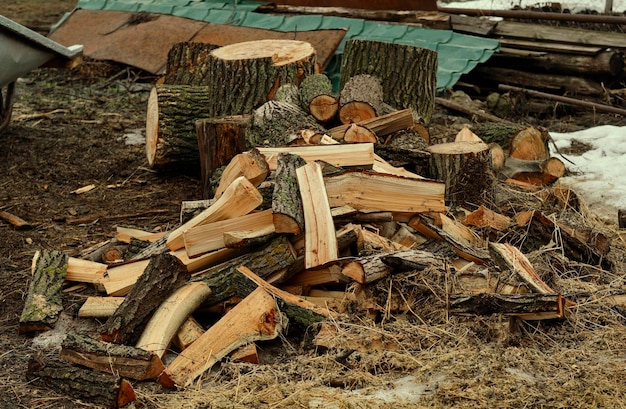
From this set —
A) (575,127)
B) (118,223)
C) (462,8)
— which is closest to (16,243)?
(118,223)

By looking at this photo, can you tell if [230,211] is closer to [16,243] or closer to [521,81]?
[16,243]

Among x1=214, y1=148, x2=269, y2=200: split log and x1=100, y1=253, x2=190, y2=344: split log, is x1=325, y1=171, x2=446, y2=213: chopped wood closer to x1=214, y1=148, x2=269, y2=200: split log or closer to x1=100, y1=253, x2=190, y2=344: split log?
x1=214, y1=148, x2=269, y2=200: split log

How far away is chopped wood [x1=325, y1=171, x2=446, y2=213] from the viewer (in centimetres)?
532

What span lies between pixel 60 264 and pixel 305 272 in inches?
60.4

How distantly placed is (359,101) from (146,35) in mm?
5782

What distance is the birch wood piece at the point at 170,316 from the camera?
14.6 ft

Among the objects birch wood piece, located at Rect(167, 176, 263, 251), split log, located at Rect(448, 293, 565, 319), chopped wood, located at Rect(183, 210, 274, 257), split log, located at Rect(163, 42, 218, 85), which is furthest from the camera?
split log, located at Rect(163, 42, 218, 85)

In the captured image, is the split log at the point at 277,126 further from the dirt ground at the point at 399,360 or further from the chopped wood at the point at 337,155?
the dirt ground at the point at 399,360

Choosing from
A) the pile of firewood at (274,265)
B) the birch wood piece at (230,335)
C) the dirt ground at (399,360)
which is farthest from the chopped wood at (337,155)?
the birch wood piece at (230,335)

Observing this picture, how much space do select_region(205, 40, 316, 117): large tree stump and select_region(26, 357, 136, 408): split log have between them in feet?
11.4

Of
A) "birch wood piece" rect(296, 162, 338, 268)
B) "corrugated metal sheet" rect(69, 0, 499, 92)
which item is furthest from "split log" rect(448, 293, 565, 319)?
"corrugated metal sheet" rect(69, 0, 499, 92)

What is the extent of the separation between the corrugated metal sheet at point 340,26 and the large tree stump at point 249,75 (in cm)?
302

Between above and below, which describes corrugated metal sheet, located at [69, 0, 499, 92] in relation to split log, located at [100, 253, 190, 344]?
above

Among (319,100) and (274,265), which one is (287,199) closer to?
(274,265)
